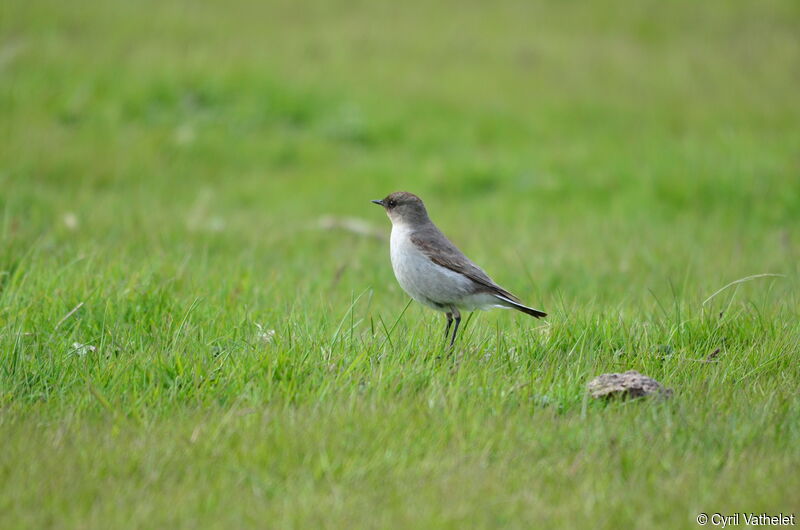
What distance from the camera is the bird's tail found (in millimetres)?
5192

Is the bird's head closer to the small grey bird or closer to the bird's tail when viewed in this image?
the small grey bird

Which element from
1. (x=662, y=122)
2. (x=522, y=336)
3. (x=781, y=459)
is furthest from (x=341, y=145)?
(x=781, y=459)

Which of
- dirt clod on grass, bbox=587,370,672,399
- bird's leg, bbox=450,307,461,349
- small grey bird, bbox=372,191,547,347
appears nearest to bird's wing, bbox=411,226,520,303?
small grey bird, bbox=372,191,547,347

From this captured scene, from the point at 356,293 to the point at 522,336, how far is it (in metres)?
2.21

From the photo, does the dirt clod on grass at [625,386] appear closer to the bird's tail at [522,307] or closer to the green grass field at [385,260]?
the green grass field at [385,260]

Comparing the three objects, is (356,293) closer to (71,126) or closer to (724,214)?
(724,214)

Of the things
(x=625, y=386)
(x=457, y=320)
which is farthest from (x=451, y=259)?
(x=625, y=386)

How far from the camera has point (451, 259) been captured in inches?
216

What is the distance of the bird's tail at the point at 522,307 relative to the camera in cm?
519

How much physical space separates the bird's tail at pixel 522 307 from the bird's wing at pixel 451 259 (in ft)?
0.07

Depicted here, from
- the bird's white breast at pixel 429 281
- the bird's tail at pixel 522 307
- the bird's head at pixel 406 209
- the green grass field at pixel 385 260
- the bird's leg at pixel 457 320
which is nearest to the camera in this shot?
the green grass field at pixel 385 260

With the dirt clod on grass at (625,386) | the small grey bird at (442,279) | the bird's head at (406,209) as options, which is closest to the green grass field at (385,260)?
the dirt clod on grass at (625,386)

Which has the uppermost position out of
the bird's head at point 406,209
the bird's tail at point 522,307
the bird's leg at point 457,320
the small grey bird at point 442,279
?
the bird's head at point 406,209

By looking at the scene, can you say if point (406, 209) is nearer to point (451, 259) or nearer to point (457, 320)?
point (451, 259)
